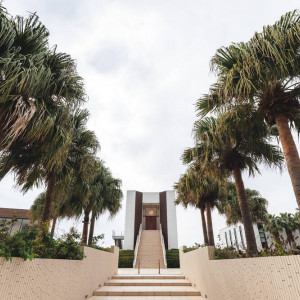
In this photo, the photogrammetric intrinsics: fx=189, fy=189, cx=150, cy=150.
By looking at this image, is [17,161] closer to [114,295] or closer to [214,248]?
[114,295]

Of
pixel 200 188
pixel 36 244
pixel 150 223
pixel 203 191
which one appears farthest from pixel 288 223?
pixel 36 244

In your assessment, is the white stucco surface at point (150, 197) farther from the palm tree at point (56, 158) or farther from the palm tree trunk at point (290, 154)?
the palm tree trunk at point (290, 154)

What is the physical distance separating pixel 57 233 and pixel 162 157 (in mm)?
10212

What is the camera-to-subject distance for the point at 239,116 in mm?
4859

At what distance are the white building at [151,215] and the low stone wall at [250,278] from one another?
1782cm

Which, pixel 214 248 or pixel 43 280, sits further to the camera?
pixel 214 248

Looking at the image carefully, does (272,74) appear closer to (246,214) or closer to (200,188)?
(246,214)

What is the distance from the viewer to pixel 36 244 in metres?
3.90

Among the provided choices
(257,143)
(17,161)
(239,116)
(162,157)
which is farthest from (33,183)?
(162,157)

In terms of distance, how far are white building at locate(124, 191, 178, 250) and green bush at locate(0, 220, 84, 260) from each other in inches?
741

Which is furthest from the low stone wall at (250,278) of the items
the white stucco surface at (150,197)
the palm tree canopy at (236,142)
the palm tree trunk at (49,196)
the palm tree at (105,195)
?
the white stucco surface at (150,197)

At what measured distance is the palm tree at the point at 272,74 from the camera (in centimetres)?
351

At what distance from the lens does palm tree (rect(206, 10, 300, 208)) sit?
138 inches

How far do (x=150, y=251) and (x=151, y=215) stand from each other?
1035 cm
